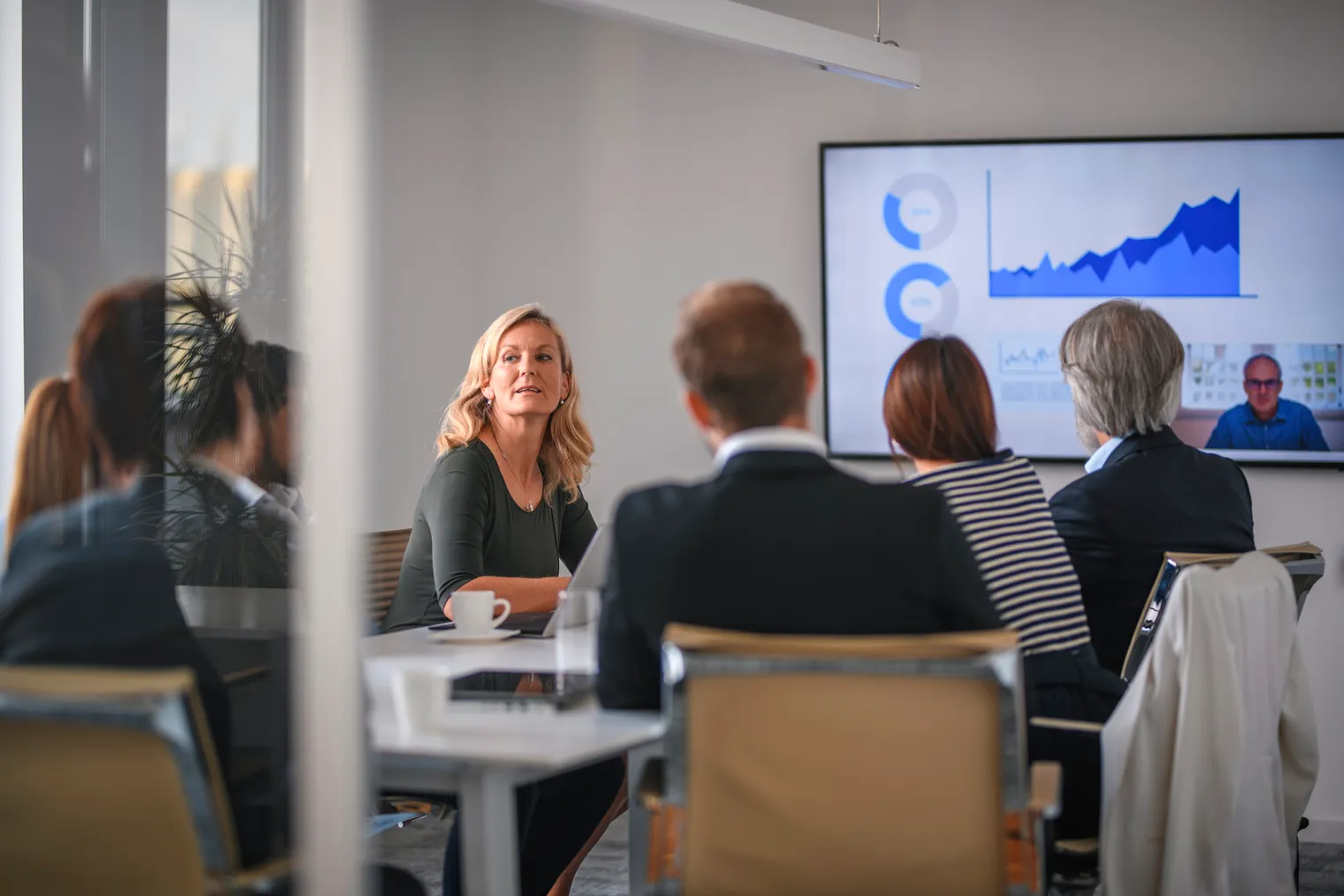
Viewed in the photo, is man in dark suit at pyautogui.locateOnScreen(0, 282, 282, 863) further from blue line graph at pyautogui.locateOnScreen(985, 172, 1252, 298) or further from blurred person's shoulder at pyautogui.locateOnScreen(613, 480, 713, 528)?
blue line graph at pyautogui.locateOnScreen(985, 172, 1252, 298)

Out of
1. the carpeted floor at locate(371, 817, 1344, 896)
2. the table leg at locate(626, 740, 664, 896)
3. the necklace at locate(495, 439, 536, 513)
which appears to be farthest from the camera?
the carpeted floor at locate(371, 817, 1344, 896)

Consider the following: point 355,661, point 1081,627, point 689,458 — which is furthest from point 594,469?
point 355,661

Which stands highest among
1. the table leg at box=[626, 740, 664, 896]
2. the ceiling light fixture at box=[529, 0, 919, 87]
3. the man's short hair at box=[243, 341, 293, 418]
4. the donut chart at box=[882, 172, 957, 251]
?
the ceiling light fixture at box=[529, 0, 919, 87]

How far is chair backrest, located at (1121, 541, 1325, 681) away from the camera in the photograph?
230 centimetres

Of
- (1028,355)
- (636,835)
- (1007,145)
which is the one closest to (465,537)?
(636,835)

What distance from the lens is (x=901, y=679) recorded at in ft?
4.71

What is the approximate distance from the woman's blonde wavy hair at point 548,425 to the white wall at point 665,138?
0.96 m

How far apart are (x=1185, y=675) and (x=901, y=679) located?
0.70 meters

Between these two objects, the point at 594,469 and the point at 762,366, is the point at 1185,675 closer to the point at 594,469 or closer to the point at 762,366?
the point at 762,366

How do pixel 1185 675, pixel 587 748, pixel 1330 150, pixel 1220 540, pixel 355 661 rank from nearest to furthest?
pixel 355 661, pixel 587 748, pixel 1185 675, pixel 1220 540, pixel 1330 150

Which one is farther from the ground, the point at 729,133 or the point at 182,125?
the point at 729,133

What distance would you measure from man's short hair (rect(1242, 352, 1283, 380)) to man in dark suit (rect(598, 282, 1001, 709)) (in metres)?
2.51

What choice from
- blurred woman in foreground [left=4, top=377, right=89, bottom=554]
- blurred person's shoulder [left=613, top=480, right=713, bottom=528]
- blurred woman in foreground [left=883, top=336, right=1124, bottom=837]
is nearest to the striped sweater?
blurred woman in foreground [left=883, top=336, right=1124, bottom=837]

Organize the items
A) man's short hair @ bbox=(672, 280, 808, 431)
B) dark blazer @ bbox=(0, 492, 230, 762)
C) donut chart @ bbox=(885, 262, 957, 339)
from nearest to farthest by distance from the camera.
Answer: dark blazer @ bbox=(0, 492, 230, 762), man's short hair @ bbox=(672, 280, 808, 431), donut chart @ bbox=(885, 262, 957, 339)
